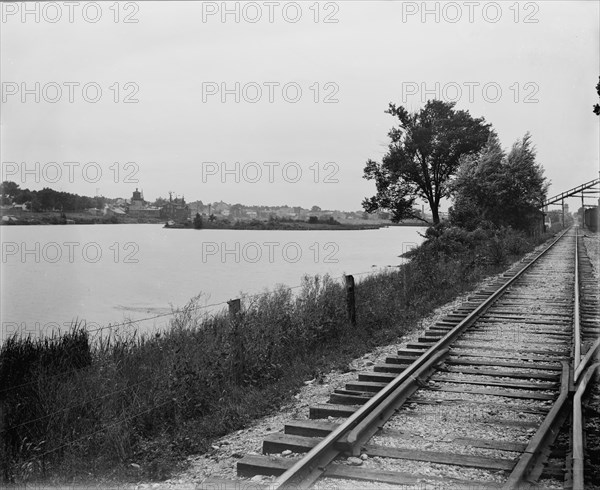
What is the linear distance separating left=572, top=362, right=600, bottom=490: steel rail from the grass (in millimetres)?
3289

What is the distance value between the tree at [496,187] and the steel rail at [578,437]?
29.0 metres

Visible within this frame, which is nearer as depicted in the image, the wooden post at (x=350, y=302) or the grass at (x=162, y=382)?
the grass at (x=162, y=382)

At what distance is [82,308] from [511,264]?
1801 centimetres

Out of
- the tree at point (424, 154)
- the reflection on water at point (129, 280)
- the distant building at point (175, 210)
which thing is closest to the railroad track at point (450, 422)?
the reflection on water at point (129, 280)

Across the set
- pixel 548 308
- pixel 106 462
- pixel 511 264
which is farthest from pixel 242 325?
pixel 511 264

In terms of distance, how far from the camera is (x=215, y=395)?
24.5ft

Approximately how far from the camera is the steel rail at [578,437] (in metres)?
4.24

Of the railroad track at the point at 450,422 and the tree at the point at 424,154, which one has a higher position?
the tree at the point at 424,154

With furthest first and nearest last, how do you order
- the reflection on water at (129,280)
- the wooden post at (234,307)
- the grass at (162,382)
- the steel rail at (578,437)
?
the reflection on water at (129,280)
the wooden post at (234,307)
the grass at (162,382)
the steel rail at (578,437)

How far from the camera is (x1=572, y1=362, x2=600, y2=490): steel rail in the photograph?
13.9ft

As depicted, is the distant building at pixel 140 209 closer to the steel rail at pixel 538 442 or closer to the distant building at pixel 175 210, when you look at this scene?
the distant building at pixel 175 210

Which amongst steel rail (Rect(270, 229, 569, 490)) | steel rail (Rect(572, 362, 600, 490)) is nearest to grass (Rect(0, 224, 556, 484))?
steel rail (Rect(270, 229, 569, 490))

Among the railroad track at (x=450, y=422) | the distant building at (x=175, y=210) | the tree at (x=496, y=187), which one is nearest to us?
the railroad track at (x=450, y=422)

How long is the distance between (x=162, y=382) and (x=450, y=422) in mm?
3526
